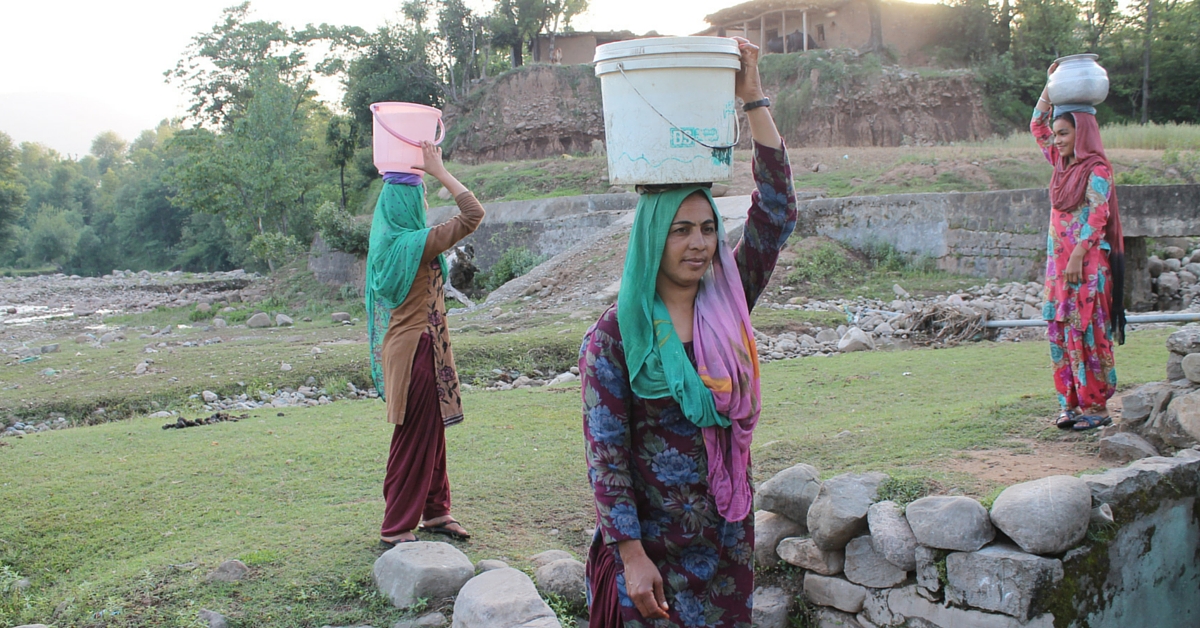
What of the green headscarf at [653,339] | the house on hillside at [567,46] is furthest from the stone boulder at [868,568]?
the house on hillside at [567,46]

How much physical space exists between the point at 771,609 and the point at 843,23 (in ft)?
118

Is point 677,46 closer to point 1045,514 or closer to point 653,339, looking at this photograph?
point 653,339

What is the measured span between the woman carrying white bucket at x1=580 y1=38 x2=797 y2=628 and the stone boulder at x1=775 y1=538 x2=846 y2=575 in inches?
54.5

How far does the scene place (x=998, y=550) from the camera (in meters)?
3.26

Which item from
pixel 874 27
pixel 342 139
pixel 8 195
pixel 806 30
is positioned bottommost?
pixel 8 195

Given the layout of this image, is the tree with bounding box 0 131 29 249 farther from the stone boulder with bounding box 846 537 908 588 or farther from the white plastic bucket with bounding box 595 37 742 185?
the white plastic bucket with bounding box 595 37 742 185

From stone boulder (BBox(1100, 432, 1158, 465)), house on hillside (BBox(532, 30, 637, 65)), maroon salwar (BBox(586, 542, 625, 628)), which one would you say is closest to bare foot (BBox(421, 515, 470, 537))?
maroon salwar (BBox(586, 542, 625, 628))

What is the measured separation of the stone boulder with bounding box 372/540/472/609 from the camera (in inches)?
142

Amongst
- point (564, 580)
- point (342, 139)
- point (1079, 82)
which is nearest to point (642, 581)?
point (564, 580)

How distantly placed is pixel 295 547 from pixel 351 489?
3.38ft

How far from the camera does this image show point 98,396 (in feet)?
27.9

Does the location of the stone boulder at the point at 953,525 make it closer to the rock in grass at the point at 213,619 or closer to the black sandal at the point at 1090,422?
the black sandal at the point at 1090,422

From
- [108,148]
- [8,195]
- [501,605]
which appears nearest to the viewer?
[501,605]

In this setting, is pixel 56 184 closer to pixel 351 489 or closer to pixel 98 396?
pixel 98 396
